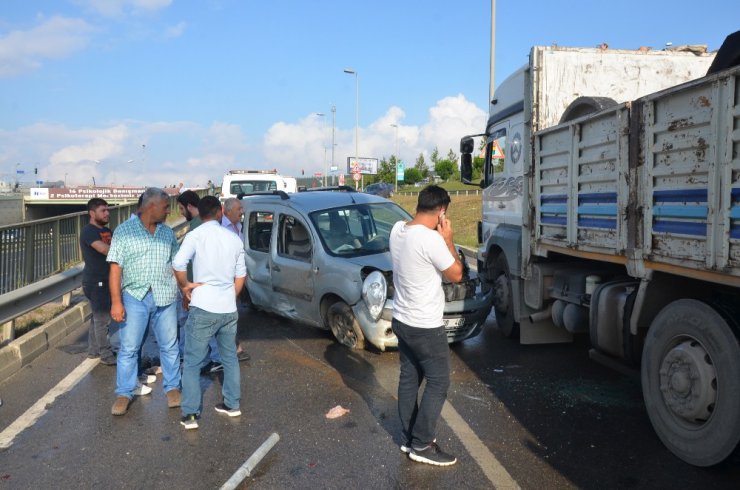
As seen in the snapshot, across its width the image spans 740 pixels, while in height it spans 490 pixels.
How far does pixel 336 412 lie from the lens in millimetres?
5137

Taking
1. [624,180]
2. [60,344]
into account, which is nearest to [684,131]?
[624,180]

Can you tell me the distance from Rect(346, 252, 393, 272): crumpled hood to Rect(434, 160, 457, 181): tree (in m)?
75.7

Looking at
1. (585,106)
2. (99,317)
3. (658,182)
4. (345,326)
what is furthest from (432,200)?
(99,317)

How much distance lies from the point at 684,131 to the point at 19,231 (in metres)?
8.44

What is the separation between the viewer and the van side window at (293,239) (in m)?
7.55

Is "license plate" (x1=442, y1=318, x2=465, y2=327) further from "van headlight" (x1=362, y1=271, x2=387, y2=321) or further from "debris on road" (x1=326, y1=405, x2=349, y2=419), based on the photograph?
"debris on road" (x1=326, y1=405, x2=349, y2=419)

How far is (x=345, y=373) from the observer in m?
6.24

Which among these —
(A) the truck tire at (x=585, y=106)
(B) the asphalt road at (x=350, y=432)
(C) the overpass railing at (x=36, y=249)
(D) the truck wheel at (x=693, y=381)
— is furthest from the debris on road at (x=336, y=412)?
(C) the overpass railing at (x=36, y=249)

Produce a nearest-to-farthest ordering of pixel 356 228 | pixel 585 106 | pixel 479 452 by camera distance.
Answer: pixel 479 452 < pixel 585 106 < pixel 356 228

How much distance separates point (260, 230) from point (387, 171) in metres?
81.3

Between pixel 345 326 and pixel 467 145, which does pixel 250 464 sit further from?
pixel 467 145

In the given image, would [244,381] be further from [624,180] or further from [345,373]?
[624,180]

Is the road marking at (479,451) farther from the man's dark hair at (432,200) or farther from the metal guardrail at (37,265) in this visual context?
the metal guardrail at (37,265)

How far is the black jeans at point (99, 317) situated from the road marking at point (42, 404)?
15cm
